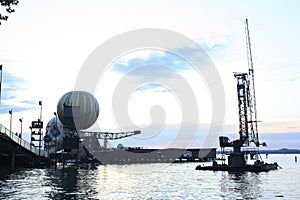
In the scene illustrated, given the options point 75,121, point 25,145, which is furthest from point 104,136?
point 25,145

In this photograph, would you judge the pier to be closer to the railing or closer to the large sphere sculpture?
the railing

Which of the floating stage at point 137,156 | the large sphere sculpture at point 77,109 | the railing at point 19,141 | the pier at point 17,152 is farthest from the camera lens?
the floating stage at point 137,156

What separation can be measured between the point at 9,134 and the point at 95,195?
38.9 m

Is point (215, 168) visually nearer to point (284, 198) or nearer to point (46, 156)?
point (46, 156)

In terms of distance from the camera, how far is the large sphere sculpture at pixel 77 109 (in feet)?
328

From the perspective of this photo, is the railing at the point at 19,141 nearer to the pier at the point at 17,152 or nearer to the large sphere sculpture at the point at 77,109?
the pier at the point at 17,152

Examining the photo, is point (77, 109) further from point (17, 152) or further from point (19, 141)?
point (19, 141)

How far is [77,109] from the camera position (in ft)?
327

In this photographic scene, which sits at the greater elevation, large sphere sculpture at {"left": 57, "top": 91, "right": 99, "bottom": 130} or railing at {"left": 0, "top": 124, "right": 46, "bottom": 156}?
large sphere sculpture at {"left": 57, "top": 91, "right": 99, "bottom": 130}

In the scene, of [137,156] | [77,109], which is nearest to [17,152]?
[77,109]

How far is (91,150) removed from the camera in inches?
5748

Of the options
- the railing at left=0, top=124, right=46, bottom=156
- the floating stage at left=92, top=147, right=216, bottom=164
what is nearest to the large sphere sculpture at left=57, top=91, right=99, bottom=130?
the railing at left=0, top=124, right=46, bottom=156

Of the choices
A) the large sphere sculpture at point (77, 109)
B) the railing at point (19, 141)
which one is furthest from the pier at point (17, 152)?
the large sphere sculpture at point (77, 109)

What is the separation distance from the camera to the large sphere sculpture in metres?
100
